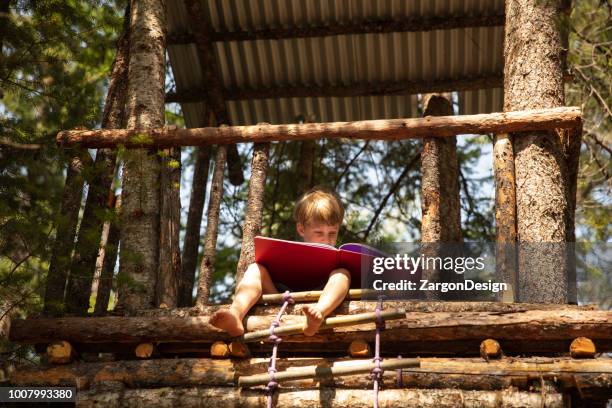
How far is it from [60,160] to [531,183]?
3.88m

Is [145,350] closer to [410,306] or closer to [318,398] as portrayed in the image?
[318,398]

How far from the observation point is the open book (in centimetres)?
587

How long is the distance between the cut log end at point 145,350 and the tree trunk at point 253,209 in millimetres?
942

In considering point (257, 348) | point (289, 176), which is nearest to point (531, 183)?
point (257, 348)

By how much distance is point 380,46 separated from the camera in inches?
439

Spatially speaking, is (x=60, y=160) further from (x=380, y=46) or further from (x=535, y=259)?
(x=380, y=46)

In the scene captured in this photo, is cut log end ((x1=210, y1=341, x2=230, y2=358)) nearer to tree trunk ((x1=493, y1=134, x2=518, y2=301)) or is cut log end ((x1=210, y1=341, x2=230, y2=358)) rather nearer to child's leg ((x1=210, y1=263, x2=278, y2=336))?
child's leg ((x1=210, y1=263, x2=278, y2=336))

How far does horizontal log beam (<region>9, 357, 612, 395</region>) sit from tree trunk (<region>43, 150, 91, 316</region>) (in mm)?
738

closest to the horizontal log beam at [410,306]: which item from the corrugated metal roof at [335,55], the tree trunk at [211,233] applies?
the tree trunk at [211,233]

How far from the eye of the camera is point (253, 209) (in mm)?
6875

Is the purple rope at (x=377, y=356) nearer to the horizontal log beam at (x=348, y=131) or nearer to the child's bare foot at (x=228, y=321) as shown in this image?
the child's bare foot at (x=228, y=321)

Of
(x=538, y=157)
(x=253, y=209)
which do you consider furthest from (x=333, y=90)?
(x=538, y=157)

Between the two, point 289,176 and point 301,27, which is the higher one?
point 301,27

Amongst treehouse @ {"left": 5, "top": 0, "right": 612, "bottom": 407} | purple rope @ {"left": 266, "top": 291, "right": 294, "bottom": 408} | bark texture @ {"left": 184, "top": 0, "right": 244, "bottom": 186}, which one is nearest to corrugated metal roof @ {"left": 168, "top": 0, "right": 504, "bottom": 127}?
bark texture @ {"left": 184, "top": 0, "right": 244, "bottom": 186}
